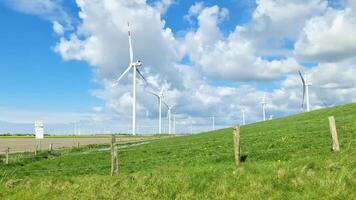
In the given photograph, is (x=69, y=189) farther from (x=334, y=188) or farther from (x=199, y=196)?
(x=334, y=188)

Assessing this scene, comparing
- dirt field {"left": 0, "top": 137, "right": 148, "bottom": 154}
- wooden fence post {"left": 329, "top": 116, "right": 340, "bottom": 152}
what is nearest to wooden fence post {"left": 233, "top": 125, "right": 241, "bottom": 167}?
wooden fence post {"left": 329, "top": 116, "right": 340, "bottom": 152}

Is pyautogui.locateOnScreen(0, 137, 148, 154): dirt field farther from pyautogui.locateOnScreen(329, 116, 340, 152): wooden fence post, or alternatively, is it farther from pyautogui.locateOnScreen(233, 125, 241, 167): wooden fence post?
pyautogui.locateOnScreen(329, 116, 340, 152): wooden fence post

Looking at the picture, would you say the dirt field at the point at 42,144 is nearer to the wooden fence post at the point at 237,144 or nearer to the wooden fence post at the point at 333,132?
the wooden fence post at the point at 237,144

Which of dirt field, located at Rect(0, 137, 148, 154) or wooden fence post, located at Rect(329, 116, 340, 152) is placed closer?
wooden fence post, located at Rect(329, 116, 340, 152)

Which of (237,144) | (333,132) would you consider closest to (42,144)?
(237,144)

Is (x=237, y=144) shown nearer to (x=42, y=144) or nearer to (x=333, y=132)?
(x=333, y=132)

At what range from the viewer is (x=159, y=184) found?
631 inches

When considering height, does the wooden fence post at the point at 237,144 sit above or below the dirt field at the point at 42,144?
below

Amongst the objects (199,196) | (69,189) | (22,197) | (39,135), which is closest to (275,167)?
(199,196)

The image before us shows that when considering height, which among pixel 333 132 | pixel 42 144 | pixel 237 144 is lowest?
pixel 237 144

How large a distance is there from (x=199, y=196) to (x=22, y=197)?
629cm

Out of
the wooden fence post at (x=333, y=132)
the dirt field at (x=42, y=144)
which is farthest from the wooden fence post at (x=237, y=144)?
the dirt field at (x=42, y=144)

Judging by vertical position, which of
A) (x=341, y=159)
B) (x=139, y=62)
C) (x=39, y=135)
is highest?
(x=139, y=62)

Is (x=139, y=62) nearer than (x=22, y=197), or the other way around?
(x=22, y=197)
